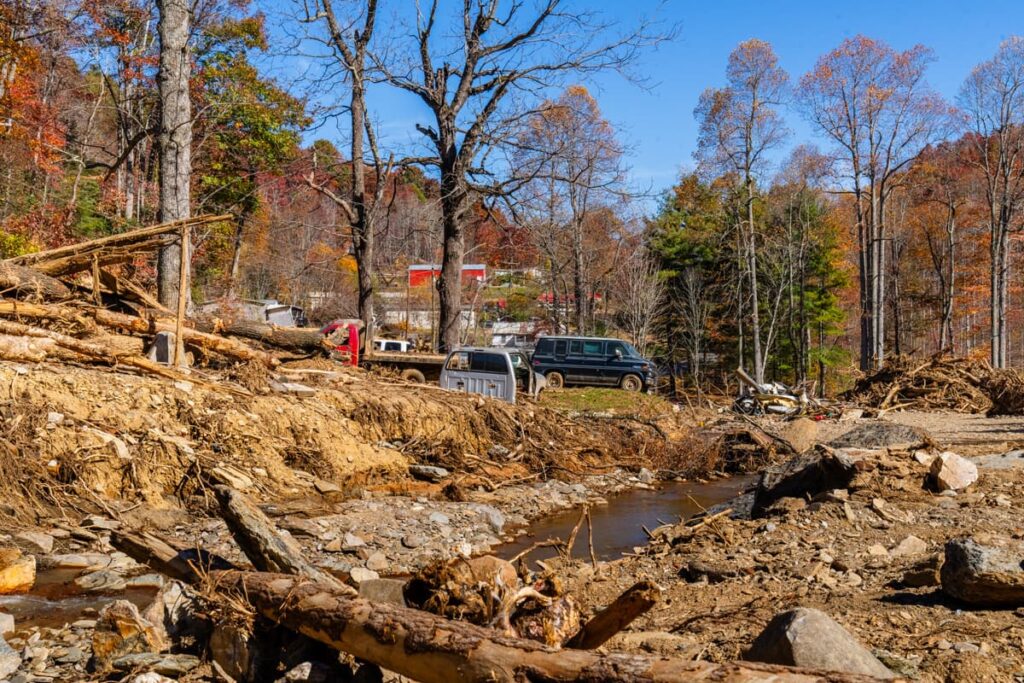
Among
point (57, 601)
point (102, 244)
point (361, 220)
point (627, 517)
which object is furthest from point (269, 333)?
point (57, 601)

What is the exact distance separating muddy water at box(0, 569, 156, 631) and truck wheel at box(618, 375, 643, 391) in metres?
20.9

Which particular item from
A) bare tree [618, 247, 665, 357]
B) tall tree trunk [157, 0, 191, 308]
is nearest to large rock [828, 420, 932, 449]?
tall tree trunk [157, 0, 191, 308]

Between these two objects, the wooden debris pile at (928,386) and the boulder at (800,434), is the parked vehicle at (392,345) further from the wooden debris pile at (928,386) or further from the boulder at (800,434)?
the wooden debris pile at (928,386)

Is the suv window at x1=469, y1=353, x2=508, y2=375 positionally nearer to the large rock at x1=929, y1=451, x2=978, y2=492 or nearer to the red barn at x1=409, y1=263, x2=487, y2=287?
the large rock at x1=929, y1=451, x2=978, y2=492

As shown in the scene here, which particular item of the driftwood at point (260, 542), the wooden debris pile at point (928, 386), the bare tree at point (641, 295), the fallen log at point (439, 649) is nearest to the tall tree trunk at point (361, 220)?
the wooden debris pile at point (928, 386)

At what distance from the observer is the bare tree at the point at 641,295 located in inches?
1453

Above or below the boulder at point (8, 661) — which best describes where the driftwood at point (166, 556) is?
above

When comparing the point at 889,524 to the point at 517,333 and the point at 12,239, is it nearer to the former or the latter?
the point at 12,239

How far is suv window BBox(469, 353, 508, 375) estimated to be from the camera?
1820cm

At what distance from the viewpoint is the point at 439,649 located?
4.07 meters

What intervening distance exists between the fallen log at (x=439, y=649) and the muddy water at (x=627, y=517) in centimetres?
520

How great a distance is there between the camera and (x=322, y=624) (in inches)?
181

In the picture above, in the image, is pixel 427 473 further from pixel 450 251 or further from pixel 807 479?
pixel 450 251

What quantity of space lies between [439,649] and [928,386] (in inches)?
952
